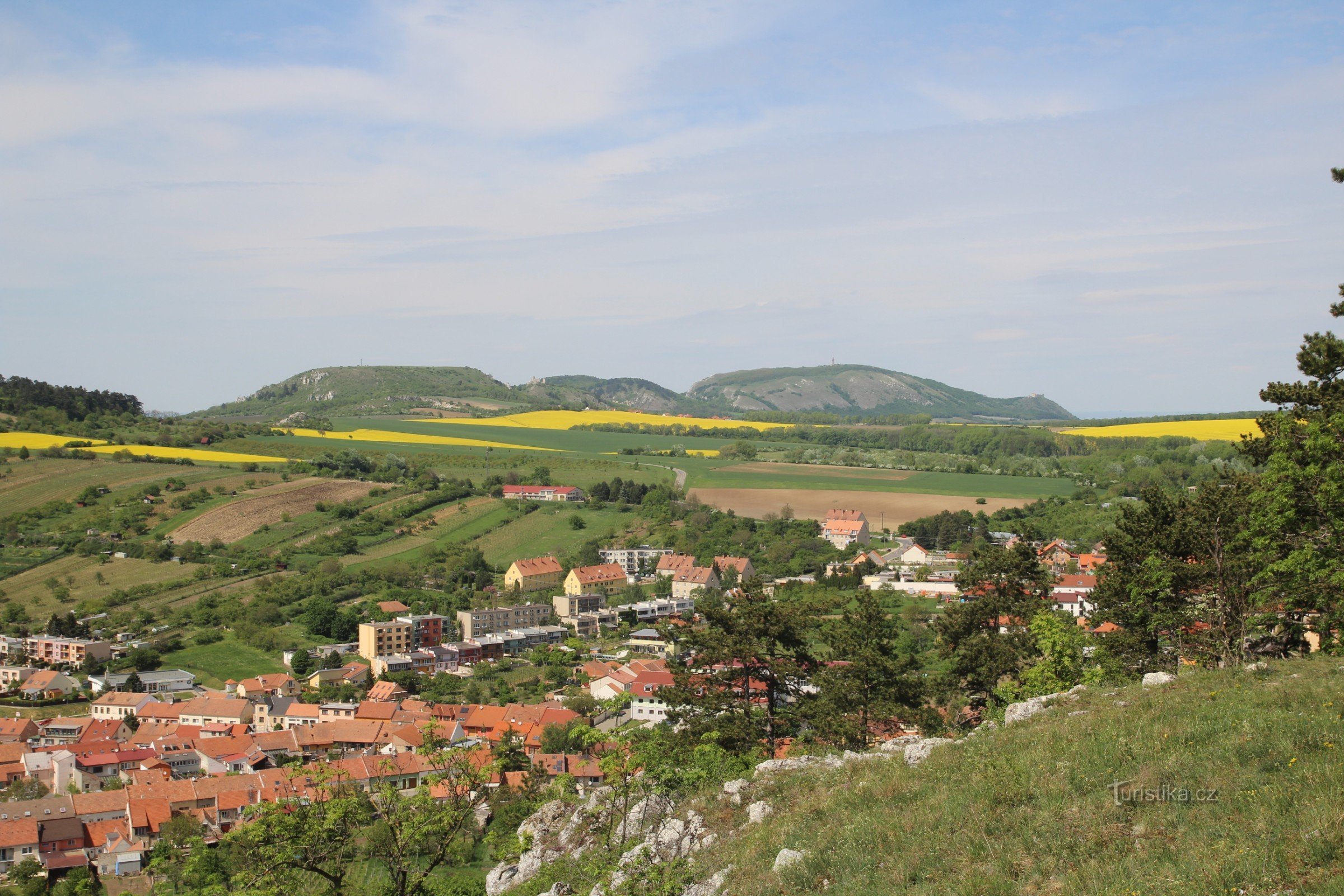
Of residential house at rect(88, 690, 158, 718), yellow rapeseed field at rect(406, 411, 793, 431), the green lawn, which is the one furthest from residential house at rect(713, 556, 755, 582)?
yellow rapeseed field at rect(406, 411, 793, 431)

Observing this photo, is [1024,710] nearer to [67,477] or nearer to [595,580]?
[595,580]

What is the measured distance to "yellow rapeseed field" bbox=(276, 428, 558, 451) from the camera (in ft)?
359

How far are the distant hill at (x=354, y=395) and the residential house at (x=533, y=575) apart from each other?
9326 centimetres

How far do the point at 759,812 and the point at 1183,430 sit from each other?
10808cm

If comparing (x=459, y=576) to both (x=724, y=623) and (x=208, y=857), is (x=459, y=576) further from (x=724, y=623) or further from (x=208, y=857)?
(x=724, y=623)

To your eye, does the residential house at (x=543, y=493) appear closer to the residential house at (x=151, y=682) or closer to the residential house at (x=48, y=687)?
the residential house at (x=151, y=682)

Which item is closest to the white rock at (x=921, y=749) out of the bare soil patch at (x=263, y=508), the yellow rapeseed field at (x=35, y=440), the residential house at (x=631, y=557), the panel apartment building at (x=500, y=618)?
the panel apartment building at (x=500, y=618)

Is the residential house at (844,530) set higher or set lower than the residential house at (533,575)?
higher

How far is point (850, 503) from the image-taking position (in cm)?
7588

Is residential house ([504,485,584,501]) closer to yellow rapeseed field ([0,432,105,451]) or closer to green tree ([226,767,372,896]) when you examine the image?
yellow rapeseed field ([0,432,105,451])

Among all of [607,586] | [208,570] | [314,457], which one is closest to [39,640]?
[208,570]

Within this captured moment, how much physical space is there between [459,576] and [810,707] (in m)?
46.8

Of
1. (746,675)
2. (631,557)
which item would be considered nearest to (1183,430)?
(631,557)

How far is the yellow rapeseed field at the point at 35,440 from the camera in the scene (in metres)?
82.1
